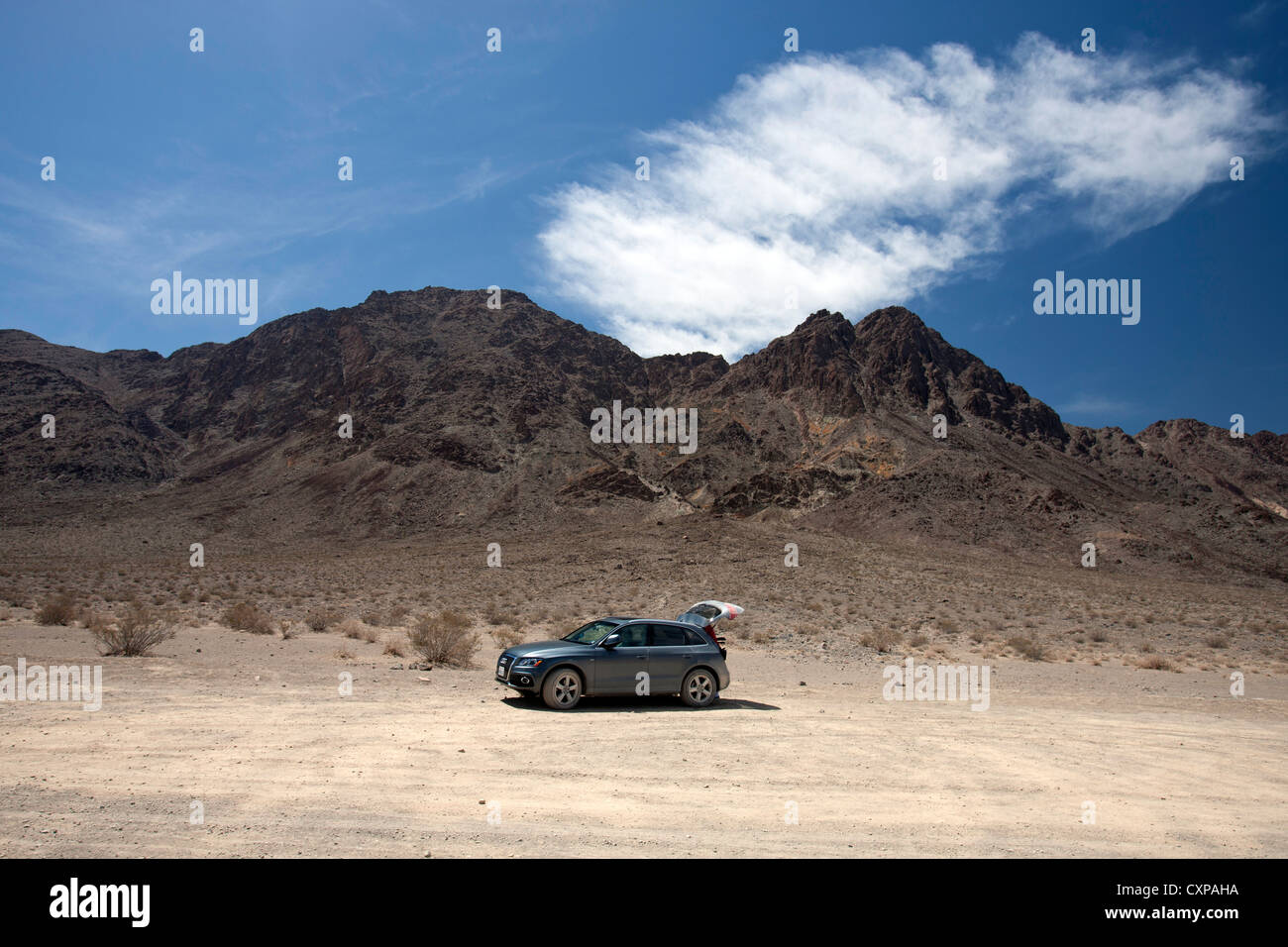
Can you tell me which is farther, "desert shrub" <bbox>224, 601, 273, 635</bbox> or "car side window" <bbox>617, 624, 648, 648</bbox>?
"desert shrub" <bbox>224, 601, 273, 635</bbox>

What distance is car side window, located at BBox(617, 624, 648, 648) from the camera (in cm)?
1229

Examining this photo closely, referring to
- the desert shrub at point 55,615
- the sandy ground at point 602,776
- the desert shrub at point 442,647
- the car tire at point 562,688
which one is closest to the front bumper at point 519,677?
the car tire at point 562,688

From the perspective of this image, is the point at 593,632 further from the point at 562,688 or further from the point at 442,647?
the point at 442,647

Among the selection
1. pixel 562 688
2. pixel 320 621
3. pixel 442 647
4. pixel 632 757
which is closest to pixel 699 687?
pixel 562 688

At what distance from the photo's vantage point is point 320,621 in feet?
78.1

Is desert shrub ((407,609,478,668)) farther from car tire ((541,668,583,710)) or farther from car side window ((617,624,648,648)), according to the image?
car side window ((617,624,648,648))

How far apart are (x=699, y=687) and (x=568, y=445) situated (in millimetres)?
82570

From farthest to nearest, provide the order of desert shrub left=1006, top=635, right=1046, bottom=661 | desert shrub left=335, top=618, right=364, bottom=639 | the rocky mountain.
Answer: the rocky mountain
desert shrub left=1006, top=635, right=1046, bottom=661
desert shrub left=335, top=618, right=364, bottom=639

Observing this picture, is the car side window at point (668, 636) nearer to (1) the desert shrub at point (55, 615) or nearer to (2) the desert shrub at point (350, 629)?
(2) the desert shrub at point (350, 629)

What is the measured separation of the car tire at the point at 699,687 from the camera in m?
12.4

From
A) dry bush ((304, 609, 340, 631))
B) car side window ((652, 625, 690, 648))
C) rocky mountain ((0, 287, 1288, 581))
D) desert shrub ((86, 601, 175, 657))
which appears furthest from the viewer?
rocky mountain ((0, 287, 1288, 581))

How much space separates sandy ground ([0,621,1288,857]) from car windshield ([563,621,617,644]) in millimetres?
1191

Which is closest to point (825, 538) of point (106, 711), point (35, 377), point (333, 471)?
point (106, 711)

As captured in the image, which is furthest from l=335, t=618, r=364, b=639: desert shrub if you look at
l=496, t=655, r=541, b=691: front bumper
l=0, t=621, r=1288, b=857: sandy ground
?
l=496, t=655, r=541, b=691: front bumper
